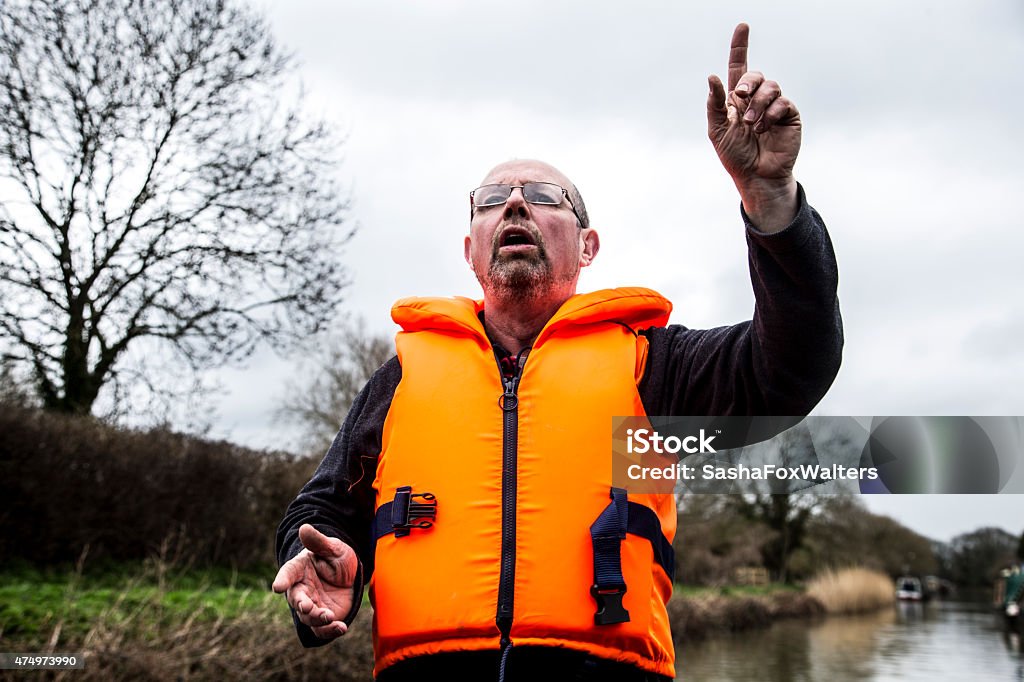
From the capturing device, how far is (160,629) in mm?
6438

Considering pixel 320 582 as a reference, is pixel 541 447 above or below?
above

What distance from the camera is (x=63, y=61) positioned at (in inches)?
399

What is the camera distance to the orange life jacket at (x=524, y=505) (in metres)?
2.02

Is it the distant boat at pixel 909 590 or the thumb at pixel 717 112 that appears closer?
the thumb at pixel 717 112

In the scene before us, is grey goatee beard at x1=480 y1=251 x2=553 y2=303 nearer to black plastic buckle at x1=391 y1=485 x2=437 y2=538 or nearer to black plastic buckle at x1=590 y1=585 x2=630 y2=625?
black plastic buckle at x1=391 y1=485 x2=437 y2=538

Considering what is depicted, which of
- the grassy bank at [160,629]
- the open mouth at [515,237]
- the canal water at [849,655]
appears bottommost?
the canal water at [849,655]

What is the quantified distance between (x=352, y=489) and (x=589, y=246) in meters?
1.16

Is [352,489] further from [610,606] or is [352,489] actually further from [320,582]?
[610,606]

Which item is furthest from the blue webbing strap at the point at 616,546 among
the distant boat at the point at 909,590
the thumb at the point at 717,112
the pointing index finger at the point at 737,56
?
the distant boat at the point at 909,590

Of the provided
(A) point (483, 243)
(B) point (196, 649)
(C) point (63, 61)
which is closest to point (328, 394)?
(C) point (63, 61)

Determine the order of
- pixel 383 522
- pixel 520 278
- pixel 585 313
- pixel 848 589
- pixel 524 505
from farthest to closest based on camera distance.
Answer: pixel 848 589 → pixel 520 278 → pixel 585 313 → pixel 383 522 → pixel 524 505

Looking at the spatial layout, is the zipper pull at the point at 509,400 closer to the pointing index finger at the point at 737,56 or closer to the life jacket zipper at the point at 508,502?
the life jacket zipper at the point at 508,502

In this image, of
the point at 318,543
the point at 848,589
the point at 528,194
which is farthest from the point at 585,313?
the point at 848,589

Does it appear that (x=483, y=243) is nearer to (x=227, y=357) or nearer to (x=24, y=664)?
(x=24, y=664)
